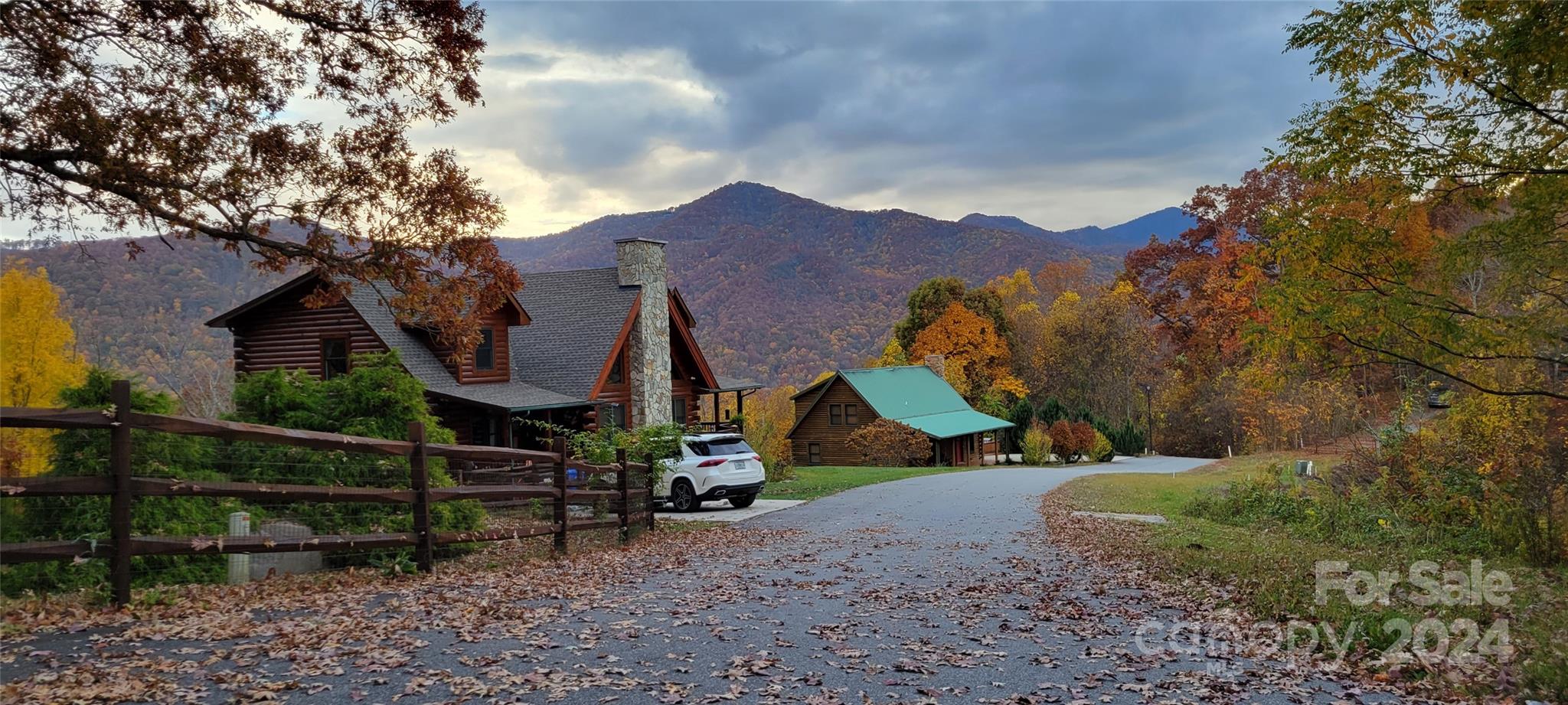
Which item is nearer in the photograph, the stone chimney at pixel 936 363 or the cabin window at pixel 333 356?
the cabin window at pixel 333 356

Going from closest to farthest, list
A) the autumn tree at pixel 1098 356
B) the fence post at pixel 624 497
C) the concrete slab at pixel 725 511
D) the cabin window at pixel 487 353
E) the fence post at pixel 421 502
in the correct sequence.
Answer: the fence post at pixel 421 502, the fence post at pixel 624 497, the concrete slab at pixel 725 511, the cabin window at pixel 487 353, the autumn tree at pixel 1098 356

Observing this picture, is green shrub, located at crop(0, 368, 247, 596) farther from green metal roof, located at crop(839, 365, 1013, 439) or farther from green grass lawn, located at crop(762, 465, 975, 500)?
green metal roof, located at crop(839, 365, 1013, 439)

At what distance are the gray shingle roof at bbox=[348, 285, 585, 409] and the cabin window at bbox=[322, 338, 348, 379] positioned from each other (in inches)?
40.5

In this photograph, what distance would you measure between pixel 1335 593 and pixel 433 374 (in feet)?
72.0

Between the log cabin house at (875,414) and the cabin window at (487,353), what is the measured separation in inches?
1048

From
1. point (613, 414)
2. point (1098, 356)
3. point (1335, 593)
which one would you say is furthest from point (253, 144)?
point (1098, 356)

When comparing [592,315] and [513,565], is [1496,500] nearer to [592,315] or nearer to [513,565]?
[513,565]

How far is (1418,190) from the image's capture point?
34.6 feet

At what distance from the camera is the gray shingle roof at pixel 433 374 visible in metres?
25.3

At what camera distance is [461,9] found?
11.9 metres

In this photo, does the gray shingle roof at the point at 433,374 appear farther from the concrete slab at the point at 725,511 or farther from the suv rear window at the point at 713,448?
the suv rear window at the point at 713,448

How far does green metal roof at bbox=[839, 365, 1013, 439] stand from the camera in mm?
51584

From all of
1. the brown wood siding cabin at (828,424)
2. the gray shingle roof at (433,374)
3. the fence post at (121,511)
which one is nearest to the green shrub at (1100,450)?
the brown wood siding cabin at (828,424)

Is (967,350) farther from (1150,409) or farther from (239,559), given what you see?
(239,559)
